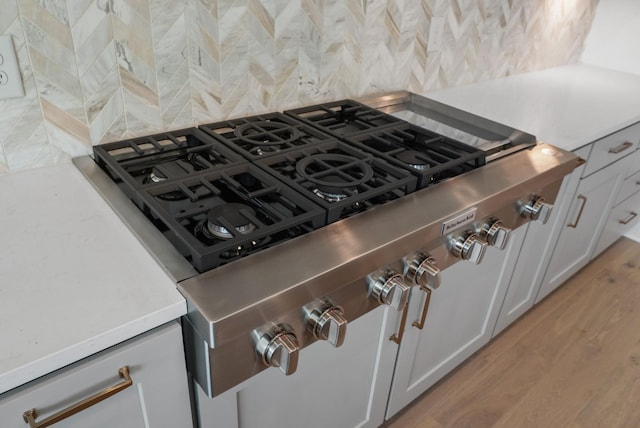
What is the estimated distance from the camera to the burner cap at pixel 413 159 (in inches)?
43.0

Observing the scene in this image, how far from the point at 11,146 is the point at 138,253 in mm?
433

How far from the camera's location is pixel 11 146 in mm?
945

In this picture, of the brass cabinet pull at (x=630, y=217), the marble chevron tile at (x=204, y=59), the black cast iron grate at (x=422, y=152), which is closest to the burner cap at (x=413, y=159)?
the black cast iron grate at (x=422, y=152)

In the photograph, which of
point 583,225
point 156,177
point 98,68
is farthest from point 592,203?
point 98,68

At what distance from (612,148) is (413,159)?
3.32ft

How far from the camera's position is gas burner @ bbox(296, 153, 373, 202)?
921 millimetres

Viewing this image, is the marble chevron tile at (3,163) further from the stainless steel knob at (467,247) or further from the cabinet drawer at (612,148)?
the cabinet drawer at (612,148)

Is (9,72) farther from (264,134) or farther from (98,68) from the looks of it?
(264,134)

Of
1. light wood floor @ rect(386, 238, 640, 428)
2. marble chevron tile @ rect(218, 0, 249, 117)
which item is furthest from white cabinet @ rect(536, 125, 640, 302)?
marble chevron tile @ rect(218, 0, 249, 117)

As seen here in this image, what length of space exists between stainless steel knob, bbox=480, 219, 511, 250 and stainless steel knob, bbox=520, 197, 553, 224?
0.15 m

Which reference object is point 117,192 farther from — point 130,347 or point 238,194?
point 130,347

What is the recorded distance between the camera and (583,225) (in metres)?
1.90

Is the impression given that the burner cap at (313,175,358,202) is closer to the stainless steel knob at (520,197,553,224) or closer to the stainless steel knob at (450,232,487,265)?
the stainless steel knob at (450,232,487,265)

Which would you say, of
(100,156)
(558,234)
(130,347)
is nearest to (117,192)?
(100,156)
